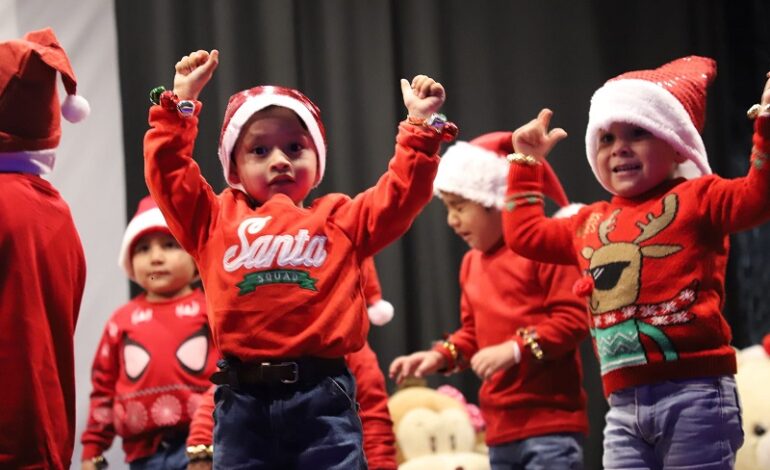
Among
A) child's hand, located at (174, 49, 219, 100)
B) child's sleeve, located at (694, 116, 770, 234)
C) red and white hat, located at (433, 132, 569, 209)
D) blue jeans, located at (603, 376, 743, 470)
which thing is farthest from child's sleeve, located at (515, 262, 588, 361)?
child's hand, located at (174, 49, 219, 100)

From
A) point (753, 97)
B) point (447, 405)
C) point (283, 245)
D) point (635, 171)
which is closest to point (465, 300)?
point (447, 405)

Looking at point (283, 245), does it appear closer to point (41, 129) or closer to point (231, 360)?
point (231, 360)

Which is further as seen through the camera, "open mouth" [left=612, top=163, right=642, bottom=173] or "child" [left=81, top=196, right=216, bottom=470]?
"child" [left=81, top=196, right=216, bottom=470]

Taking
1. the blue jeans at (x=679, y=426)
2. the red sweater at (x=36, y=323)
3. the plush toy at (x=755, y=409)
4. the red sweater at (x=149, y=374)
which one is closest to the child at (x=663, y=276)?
the blue jeans at (x=679, y=426)

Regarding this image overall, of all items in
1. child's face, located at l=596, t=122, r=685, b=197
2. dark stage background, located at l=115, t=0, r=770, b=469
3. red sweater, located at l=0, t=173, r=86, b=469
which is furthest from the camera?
dark stage background, located at l=115, t=0, r=770, b=469

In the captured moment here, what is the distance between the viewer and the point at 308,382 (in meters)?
2.01

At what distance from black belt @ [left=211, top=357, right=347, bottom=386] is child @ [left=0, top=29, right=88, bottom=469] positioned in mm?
313

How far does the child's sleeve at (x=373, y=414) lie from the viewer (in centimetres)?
273

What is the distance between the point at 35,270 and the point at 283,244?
0.47 meters

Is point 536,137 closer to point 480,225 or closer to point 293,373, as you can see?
point 480,225

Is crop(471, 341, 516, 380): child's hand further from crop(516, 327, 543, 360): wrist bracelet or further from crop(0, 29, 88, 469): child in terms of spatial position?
crop(0, 29, 88, 469): child

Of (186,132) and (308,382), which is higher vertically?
(186,132)

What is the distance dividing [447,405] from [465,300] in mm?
452

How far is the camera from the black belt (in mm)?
1975
